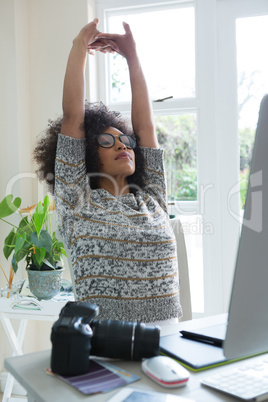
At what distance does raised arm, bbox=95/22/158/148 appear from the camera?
1.75 metres

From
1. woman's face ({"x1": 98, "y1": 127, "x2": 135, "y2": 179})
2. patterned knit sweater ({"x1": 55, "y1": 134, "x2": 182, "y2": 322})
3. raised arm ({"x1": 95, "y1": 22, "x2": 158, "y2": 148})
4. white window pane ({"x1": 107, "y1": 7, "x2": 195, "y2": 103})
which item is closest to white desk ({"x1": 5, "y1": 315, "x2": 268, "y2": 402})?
patterned knit sweater ({"x1": 55, "y1": 134, "x2": 182, "y2": 322})

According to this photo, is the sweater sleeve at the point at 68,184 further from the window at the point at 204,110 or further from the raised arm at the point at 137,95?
the window at the point at 204,110

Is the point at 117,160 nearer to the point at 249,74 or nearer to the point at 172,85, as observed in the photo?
the point at 172,85

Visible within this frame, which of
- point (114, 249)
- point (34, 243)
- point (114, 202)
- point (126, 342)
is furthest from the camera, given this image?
point (34, 243)

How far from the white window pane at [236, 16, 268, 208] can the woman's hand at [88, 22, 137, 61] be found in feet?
2.85

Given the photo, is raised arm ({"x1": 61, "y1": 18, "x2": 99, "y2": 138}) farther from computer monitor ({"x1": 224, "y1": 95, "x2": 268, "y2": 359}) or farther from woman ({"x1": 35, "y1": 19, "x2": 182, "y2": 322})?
computer monitor ({"x1": 224, "y1": 95, "x2": 268, "y2": 359})

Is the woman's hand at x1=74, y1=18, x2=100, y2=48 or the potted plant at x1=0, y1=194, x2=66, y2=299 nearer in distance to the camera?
the woman's hand at x1=74, y1=18, x2=100, y2=48

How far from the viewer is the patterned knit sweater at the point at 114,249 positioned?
1382 mm

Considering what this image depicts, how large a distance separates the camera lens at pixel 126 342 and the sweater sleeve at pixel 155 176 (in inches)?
34.3

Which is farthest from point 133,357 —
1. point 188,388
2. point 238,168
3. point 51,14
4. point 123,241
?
point 51,14

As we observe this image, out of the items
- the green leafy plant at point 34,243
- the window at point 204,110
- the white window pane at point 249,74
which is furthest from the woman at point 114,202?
the white window pane at point 249,74

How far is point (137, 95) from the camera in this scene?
5.83ft

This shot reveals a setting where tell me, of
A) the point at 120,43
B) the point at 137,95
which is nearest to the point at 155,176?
the point at 137,95

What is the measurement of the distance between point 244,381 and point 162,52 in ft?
7.04
